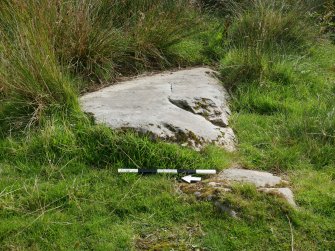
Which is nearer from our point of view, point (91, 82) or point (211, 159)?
A: point (211, 159)

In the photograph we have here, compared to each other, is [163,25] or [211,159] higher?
[163,25]

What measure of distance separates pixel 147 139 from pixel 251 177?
2.82ft

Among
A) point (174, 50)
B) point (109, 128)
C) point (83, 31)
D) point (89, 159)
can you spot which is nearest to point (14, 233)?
point (89, 159)

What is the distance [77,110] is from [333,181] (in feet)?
7.02

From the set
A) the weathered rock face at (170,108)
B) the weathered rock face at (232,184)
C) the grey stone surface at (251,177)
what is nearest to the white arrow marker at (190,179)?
the weathered rock face at (232,184)

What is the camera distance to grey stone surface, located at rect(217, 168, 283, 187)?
3713 millimetres

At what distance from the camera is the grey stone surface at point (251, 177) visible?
3.71 metres

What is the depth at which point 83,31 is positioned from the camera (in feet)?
17.4

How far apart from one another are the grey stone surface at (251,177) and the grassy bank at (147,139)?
0.44ft

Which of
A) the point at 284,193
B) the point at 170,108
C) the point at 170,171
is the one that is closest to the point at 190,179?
the point at 170,171

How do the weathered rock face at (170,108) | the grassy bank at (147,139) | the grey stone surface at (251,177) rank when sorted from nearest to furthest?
the grassy bank at (147,139), the grey stone surface at (251,177), the weathered rock face at (170,108)

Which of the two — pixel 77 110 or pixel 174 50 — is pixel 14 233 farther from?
pixel 174 50

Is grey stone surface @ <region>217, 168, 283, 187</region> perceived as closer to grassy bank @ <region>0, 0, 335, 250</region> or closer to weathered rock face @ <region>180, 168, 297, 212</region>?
weathered rock face @ <region>180, 168, 297, 212</region>

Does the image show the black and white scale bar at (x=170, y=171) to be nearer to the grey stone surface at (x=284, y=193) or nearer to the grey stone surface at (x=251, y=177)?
the grey stone surface at (x=251, y=177)
